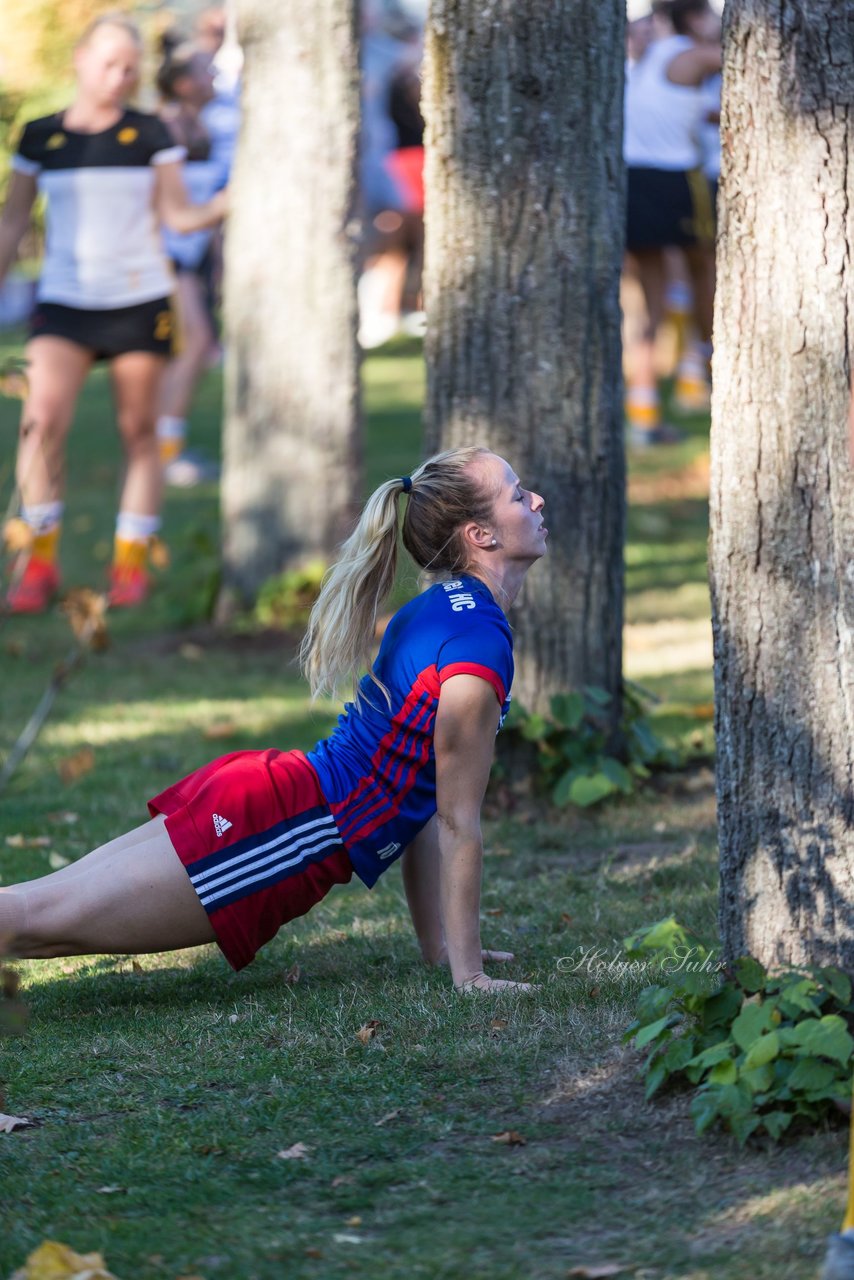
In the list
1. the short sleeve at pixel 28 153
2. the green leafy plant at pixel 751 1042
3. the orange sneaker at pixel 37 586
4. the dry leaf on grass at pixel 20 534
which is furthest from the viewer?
the orange sneaker at pixel 37 586

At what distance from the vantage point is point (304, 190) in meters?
7.57

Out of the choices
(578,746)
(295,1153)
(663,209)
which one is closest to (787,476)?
(295,1153)

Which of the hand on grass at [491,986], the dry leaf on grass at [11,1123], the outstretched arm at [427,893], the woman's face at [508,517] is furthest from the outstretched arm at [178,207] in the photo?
the dry leaf on grass at [11,1123]

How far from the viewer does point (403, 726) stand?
371 centimetres

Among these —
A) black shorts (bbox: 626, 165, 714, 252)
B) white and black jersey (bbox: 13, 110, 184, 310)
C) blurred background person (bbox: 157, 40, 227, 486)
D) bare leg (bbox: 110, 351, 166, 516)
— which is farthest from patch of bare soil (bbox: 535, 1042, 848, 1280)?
black shorts (bbox: 626, 165, 714, 252)

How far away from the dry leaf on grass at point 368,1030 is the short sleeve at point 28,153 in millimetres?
5334

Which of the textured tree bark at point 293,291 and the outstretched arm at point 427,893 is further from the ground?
the textured tree bark at point 293,291

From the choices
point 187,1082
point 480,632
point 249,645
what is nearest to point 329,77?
point 249,645

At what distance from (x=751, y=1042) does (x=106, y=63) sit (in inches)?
237

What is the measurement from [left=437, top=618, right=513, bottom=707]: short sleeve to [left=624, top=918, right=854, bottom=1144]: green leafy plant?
29.9 inches

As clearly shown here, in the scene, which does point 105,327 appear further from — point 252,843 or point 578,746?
point 252,843

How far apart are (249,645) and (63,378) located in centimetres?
145

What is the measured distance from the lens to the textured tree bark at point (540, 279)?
490 centimetres

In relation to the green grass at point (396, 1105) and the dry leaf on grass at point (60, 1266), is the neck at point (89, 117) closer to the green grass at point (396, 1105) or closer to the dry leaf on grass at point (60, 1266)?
the green grass at point (396, 1105)
